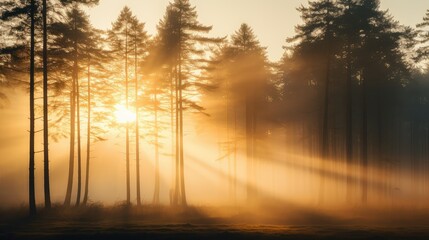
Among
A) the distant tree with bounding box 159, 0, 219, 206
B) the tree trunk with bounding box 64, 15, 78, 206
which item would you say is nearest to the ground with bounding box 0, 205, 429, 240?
the tree trunk with bounding box 64, 15, 78, 206

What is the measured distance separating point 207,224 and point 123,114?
15979 millimetres

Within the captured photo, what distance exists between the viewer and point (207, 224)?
1905 centimetres

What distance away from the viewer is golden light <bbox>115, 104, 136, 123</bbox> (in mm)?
32438

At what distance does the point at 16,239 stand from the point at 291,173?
5194 cm

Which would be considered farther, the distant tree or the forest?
the distant tree

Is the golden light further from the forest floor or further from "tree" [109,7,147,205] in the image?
the forest floor

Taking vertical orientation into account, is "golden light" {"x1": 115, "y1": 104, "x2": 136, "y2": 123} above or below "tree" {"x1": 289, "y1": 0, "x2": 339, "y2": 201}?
below

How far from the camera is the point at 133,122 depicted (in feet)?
109

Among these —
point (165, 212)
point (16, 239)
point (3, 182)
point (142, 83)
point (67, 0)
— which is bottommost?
point (3, 182)

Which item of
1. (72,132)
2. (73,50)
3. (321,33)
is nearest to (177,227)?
(72,132)

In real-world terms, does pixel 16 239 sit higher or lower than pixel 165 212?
higher

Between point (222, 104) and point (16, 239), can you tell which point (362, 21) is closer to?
point (222, 104)

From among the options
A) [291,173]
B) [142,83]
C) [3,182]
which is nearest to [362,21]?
[142,83]

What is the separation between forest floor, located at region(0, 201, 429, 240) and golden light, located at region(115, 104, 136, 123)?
8311mm
